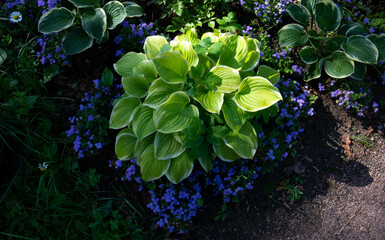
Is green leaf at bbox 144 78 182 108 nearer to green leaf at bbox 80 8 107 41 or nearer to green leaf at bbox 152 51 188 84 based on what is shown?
A: green leaf at bbox 152 51 188 84

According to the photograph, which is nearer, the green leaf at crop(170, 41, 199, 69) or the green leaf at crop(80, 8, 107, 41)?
the green leaf at crop(170, 41, 199, 69)

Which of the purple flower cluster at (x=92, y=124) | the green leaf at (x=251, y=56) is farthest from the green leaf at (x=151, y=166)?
the green leaf at (x=251, y=56)

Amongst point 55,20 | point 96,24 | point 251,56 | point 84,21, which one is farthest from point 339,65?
point 55,20

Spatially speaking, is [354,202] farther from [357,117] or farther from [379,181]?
[357,117]

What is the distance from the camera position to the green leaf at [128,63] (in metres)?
2.18

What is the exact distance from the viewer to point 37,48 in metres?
2.78

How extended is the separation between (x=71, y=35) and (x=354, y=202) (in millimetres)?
2725

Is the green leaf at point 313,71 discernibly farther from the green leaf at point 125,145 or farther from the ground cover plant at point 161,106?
the green leaf at point 125,145

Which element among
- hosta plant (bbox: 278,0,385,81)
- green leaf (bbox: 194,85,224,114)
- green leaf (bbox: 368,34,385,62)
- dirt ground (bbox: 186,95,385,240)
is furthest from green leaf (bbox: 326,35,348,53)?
green leaf (bbox: 194,85,224,114)

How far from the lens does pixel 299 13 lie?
7.98 feet

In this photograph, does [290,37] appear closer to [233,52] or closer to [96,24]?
[233,52]

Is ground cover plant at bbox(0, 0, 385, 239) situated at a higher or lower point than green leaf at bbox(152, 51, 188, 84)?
lower

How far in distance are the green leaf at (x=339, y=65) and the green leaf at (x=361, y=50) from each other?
0.08m

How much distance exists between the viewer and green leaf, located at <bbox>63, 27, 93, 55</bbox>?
241cm
